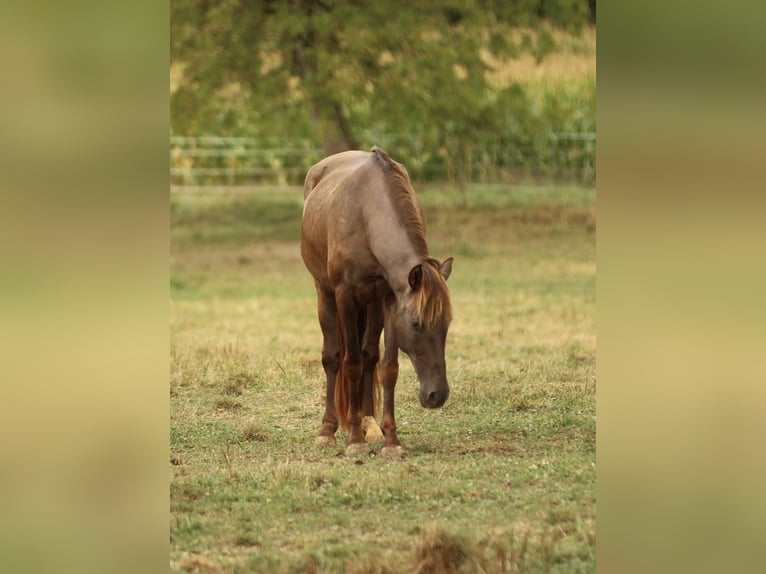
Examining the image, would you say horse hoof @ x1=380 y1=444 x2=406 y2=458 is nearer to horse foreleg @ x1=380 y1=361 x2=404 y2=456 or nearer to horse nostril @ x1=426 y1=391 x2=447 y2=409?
horse foreleg @ x1=380 y1=361 x2=404 y2=456

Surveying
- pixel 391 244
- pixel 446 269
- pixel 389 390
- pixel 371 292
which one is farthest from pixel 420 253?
pixel 389 390

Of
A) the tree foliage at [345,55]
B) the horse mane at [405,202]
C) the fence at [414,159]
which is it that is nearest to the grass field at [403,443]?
the horse mane at [405,202]

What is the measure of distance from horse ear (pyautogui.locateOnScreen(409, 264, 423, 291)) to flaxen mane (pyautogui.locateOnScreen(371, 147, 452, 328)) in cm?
2

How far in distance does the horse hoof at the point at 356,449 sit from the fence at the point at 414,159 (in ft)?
49.2

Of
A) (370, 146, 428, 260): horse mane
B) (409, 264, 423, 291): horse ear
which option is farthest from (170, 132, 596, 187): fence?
(409, 264, 423, 291): horse ear

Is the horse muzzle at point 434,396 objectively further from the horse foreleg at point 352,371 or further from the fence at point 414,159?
the fence at point 414,159

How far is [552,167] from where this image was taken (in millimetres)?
21922

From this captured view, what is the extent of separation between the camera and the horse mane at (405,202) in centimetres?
593
